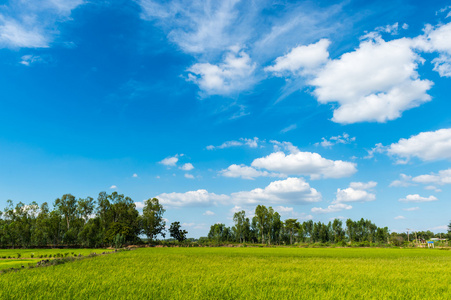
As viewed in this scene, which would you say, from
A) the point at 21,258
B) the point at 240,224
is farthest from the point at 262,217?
the point at 21,258

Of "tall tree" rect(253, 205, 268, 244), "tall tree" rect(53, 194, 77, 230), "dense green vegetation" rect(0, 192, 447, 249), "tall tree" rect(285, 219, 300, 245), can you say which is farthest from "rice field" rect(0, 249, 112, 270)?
"tall tree" rect(285, 219, 300, 245)

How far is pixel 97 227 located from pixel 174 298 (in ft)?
242

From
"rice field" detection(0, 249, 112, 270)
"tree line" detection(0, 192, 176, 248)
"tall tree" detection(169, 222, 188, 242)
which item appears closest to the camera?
"rice field" detection(0, 249, 112, 270)

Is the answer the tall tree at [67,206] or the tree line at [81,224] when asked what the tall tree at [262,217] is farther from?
the tall tree at [67,206]

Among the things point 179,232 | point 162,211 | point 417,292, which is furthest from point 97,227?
point 417,292

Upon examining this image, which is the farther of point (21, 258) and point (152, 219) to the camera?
point (152, 219)

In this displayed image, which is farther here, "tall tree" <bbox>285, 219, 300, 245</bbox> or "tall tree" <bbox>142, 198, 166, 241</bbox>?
"tall tree" <bbox>285, 219, 300, 245</bbox>

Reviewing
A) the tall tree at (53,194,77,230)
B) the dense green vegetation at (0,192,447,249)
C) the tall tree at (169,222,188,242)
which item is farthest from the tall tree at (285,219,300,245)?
the tall tree at (53,194,77,230)

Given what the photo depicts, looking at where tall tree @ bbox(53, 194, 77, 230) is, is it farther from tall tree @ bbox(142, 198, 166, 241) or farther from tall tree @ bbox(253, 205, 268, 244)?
tall tree @ bbox(253, 205, 268, 244)

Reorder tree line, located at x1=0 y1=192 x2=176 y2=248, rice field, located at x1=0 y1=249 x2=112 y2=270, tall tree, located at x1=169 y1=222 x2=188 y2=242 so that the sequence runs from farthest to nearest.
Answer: tall tree, located at x1=169 y1=222 x2=188 y2=242, tree line, located at x1=0 y1=192 x2=176 y2=248, rice field, located at x1=0 y1=249 x2=112 y2=270

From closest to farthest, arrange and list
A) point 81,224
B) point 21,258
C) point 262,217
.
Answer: point 21,258
point 81,224
point 262,217

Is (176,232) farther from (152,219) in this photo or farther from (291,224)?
(291,224)

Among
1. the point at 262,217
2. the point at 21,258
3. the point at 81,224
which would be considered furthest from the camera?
the point at 262,217

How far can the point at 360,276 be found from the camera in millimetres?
13273
